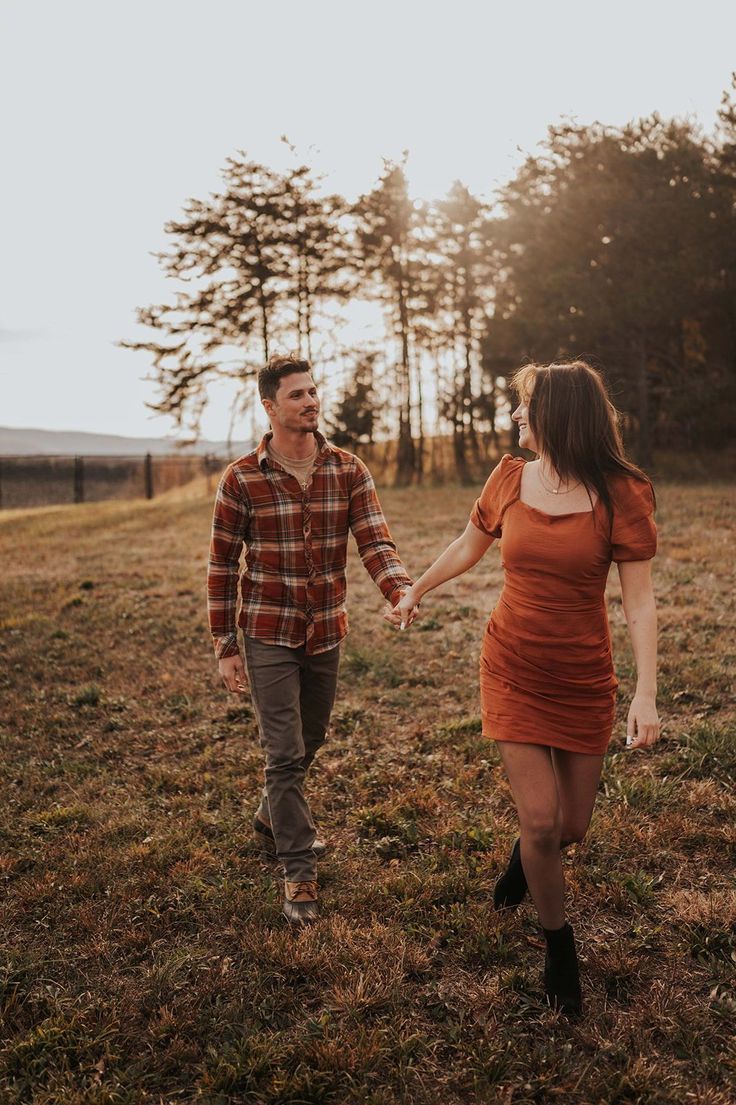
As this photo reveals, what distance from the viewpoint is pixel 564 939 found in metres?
2.97

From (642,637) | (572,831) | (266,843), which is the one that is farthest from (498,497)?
(266,843)

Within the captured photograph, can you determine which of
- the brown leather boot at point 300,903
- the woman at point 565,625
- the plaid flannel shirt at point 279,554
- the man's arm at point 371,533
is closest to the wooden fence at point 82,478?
the man's arm at point 371,533

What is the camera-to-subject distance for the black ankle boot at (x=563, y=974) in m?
2.98

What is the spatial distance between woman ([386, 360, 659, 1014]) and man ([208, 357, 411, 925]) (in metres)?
1.11

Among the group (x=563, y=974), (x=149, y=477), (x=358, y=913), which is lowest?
(x=358, y=913)

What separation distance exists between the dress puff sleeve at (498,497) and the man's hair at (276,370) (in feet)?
3.87

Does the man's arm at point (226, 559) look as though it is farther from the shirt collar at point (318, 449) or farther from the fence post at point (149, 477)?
the fence post at point (149, 477)

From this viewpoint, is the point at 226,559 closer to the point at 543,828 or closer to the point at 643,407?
the point at 543,828

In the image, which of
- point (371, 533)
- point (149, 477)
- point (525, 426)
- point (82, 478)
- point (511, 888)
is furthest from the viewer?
point (82, 478)

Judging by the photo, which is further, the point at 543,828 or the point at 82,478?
the point at 82,478

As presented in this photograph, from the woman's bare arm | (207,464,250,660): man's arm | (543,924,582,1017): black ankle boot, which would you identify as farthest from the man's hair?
(543,924,582,1017): black ankle boot

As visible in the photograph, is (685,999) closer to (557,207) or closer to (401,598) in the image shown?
(401,598)

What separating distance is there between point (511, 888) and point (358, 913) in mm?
689

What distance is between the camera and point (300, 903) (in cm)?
371
